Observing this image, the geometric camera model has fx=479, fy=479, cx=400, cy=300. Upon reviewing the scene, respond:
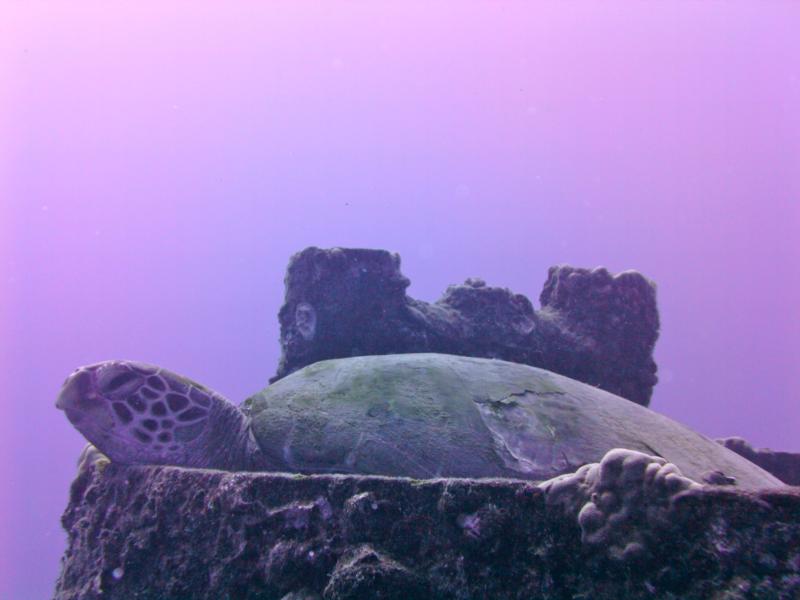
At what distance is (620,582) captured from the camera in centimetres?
180

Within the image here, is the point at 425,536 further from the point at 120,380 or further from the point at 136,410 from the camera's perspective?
the point at 120,380

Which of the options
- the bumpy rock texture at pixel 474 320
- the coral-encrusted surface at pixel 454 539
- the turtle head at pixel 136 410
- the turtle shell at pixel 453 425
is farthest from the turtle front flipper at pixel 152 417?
the bumpy rock texture at pixel 474 320

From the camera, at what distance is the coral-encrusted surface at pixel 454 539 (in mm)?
1695

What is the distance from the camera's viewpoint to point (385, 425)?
3.64 metres

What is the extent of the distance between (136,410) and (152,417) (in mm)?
129

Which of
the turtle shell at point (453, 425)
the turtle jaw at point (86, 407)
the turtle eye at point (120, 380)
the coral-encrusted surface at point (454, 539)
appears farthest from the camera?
the turtle eye at point (120, 380)

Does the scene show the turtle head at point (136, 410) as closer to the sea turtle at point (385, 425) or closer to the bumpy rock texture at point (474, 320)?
the sea turtle at point (385, 425)

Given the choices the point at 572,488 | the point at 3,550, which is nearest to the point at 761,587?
the point at 572,488

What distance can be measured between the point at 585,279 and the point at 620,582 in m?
5.73

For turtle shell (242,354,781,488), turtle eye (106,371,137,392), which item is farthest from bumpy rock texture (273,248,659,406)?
turtle eye (106,371,137,392)

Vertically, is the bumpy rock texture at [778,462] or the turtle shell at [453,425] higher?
the turtle shell at [453,425]

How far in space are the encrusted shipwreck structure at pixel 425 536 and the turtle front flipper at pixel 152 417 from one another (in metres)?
0.29

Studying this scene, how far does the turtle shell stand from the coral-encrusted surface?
111cm

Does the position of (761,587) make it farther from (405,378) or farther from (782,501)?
(405,378)
